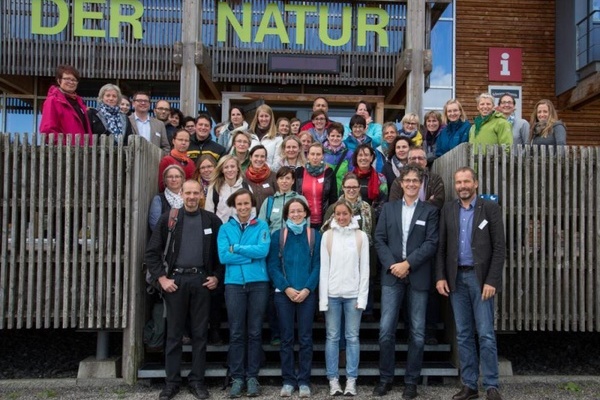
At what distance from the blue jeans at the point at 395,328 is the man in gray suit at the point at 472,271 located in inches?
11.7

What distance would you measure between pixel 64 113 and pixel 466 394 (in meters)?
5.07

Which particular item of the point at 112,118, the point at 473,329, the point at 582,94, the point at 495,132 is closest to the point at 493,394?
the point at 473,329

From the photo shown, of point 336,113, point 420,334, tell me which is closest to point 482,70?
point 336,113

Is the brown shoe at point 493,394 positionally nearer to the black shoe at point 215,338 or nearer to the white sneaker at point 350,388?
the white sneaker at point 350,388

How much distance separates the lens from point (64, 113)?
21.2 ft

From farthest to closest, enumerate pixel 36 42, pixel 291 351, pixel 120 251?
pixel 36 42, pixel 120 251, pixel 291 351

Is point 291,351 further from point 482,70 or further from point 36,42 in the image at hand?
point 482,70

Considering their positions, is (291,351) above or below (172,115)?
below

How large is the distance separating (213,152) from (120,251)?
6.48ft

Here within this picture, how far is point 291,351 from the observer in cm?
587

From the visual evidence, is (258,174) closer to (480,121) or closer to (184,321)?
(184,321)

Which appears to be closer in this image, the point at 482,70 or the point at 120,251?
the point at 120,251

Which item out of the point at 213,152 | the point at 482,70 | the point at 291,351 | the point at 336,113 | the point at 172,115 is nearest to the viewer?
the point at 291,351

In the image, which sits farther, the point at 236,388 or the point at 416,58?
the point at 416,58
